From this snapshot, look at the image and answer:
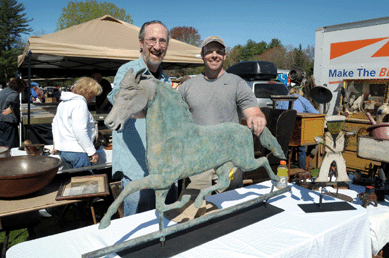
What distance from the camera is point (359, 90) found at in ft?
15.3

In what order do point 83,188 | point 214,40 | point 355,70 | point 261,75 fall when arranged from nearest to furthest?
point 214,40 < point 83,188 < point 355,70 < point 261,75

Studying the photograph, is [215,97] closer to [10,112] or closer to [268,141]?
[268,141]

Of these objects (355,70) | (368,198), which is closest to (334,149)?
(368,198)

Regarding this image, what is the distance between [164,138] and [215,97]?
81 cm

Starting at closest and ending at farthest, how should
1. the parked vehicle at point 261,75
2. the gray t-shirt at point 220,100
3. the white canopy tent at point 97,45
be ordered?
the gray t-shirt at point 220,100 < the white canopy tent at point 97,45 < the parked vehicle at point 261,75

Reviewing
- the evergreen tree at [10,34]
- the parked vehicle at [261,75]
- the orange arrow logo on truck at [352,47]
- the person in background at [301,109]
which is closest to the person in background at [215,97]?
the person in background at [301,109]

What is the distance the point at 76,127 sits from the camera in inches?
99.7

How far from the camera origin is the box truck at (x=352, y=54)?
15.2ft

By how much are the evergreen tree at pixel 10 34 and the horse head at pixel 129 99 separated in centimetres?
3781

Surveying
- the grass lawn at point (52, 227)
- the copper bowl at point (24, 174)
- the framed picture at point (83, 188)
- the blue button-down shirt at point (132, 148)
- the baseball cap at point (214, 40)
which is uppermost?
the baseball cap at point (214, 40)

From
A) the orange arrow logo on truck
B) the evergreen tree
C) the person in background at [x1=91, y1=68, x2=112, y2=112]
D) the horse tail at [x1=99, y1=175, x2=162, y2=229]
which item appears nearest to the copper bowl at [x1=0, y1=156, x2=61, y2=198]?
the horse tail at [x1=99, y1=175, x2=162, y2=229]

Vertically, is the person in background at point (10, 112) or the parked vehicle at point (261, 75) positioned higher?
the parked vehicle at point (261, 75)

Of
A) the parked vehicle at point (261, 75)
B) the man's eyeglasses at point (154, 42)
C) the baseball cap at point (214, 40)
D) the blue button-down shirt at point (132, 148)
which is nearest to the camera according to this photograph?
the man's eyeglasses at point (154, 42)

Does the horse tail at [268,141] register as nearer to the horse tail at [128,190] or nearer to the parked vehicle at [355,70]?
the horse tail at [128,190]
